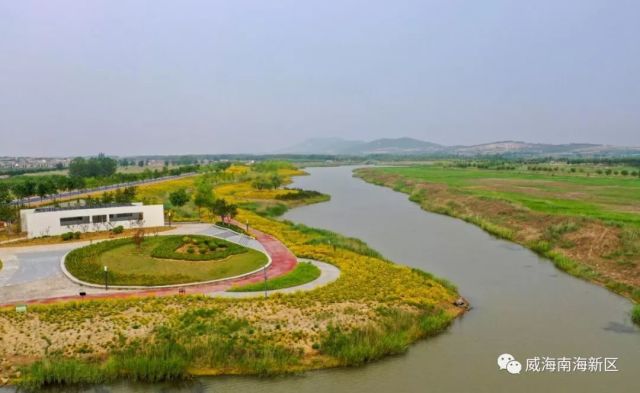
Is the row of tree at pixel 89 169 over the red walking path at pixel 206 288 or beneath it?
over

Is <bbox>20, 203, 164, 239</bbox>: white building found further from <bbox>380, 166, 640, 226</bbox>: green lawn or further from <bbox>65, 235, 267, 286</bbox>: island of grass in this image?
<bbox>380, 166, 640, 226</bbox>: green lawn

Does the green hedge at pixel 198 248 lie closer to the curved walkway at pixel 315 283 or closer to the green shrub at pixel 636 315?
the curved walkway at pixel 315 283

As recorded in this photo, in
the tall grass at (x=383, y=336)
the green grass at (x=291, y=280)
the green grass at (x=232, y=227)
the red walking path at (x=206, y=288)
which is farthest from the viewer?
the green grass at (x=232, y=227)

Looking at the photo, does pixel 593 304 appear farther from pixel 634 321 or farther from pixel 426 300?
pixel 426 300
